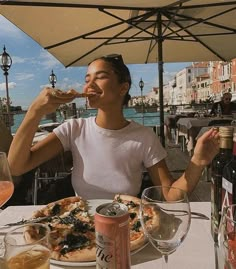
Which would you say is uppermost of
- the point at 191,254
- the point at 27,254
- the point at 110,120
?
the point at 110,120

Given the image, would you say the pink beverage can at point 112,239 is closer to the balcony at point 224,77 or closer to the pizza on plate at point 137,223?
the pizza on plate at point 137,223

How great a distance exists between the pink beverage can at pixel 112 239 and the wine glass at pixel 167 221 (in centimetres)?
11

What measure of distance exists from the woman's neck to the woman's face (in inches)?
2.4

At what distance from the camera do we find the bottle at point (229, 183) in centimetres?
77

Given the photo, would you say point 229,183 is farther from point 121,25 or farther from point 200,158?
point 121,25

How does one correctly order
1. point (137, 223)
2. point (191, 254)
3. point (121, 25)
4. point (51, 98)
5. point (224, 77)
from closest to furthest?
point (191, 254) → point (137, 223) → point (51, 98) → point (121, 25) → point (224, 77)

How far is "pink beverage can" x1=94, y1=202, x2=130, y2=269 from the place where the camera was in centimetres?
59

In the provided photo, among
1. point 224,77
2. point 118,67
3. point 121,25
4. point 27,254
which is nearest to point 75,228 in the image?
point 27,254

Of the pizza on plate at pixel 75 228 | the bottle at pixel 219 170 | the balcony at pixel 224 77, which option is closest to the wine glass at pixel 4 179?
the pizza on plate at pixel 75 228

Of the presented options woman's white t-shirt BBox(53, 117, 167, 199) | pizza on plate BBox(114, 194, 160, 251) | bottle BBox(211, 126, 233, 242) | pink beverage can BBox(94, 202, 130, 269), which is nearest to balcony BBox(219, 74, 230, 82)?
woman's white t-shirt BBox(53, 117, 167, 199)

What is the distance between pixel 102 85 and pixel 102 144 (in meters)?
0.32

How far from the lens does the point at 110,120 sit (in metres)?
1.64

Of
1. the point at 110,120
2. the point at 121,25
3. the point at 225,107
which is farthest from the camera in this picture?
the point at 225,107

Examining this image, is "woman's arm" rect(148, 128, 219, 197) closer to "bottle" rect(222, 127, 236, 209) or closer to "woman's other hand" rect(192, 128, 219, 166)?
"woman's other hand" rect(192, 128, 219, 166)
